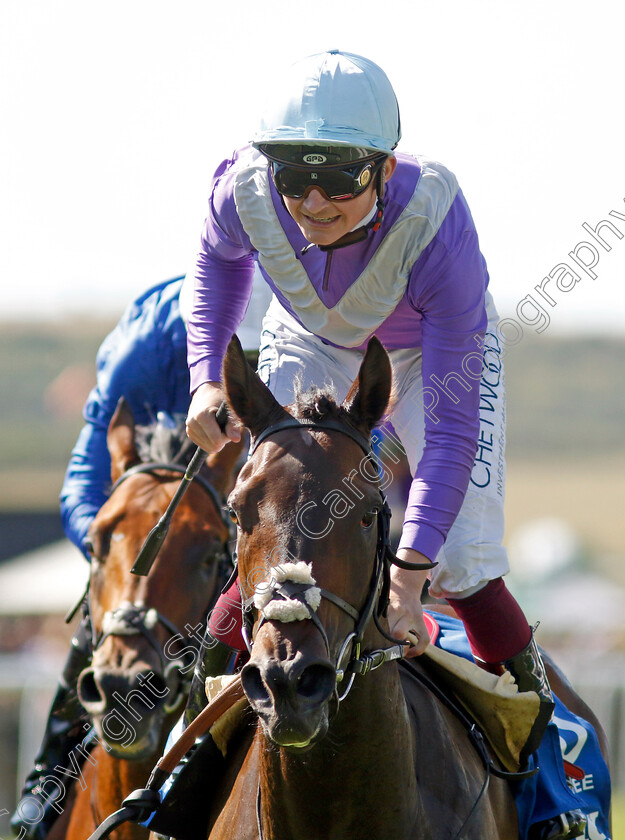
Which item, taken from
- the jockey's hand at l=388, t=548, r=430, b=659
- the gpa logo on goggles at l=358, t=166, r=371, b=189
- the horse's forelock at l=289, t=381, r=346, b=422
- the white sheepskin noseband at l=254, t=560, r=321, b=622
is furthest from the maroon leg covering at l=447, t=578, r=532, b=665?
the gpa logo on goggles at l=358, t=166, r=371, b=189

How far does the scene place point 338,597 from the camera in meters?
2.81

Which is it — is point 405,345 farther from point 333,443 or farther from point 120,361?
point 120,361

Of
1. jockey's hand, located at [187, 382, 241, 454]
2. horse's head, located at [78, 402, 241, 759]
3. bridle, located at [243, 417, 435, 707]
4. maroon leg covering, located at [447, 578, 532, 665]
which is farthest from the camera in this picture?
horse's head, located at [78, 402, 241, 759]

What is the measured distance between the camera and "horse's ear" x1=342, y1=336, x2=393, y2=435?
122 inches

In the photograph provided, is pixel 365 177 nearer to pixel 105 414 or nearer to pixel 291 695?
pixel 291 695

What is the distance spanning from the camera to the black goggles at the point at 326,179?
342 centimetres

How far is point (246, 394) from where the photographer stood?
3.15m

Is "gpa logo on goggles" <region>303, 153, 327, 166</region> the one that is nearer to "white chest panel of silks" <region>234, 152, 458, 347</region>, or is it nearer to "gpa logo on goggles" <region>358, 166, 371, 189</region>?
"gpa logo on goggles" <region>358, 166, 371, 189</region>

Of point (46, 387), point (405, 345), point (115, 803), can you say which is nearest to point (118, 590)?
point (115, 803)

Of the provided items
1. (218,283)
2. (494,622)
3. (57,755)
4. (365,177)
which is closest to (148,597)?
(57,755)

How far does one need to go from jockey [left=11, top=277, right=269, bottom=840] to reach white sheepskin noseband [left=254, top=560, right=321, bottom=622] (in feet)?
10.1

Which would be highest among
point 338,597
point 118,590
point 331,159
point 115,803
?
point 331,159

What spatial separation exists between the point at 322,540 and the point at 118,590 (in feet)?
8.95

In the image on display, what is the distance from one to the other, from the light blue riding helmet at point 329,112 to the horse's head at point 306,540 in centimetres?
67
